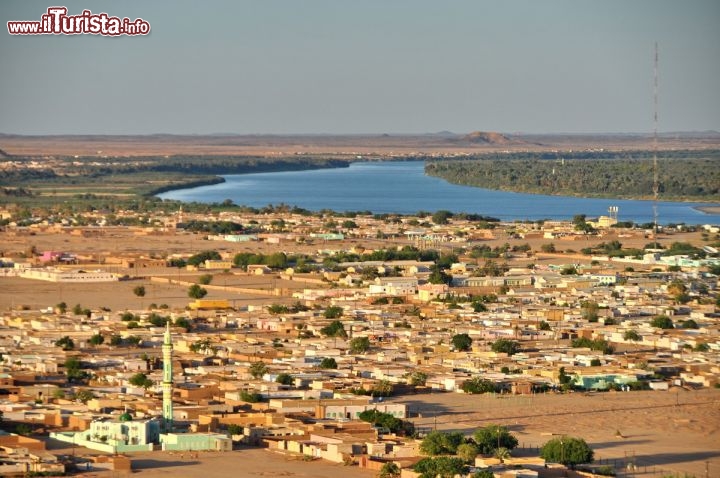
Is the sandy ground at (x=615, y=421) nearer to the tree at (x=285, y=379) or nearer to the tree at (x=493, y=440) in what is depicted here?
the tree at (x=493, y=440)

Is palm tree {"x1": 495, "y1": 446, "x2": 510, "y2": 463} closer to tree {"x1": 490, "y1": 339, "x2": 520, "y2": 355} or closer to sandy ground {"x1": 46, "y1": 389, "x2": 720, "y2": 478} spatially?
sandy ground {"x1": 46, "y1": 389, "x2": 720, "y2": 478}

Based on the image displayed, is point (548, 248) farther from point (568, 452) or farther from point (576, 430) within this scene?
point (568, 452)

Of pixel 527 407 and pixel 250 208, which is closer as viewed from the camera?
pixel 527 407

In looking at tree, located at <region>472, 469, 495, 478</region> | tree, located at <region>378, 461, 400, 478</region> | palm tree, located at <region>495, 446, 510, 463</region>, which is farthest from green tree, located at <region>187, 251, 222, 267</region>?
tree, located at <region>472, 469, 495, 478</region>

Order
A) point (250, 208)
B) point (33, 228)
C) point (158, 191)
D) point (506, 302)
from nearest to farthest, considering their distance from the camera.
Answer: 1. point (506, 302)
2. point (33, 228)
3. point (250, 208)
4. point (158, 191)

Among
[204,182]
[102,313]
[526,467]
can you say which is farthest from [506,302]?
[204,182]

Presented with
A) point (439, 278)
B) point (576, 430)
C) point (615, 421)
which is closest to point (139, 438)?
point (576, 430)

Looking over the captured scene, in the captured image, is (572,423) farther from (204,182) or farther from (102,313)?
(204,182)
